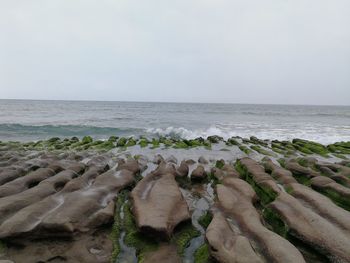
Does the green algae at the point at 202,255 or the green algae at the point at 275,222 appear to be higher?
the green algae at the point at 275,222

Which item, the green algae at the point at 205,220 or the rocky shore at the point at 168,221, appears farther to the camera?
the green algae at the point at 205,220

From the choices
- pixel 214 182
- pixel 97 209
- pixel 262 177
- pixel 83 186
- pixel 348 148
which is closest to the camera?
pixel 97 209

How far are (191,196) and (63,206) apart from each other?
277cm

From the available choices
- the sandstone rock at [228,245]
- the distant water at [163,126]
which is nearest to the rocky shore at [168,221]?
the sandstone rock at [228,245]

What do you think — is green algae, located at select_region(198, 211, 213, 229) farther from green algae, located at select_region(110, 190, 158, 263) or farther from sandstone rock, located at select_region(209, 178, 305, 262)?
green algae, located at select_region(110, 190, 158, 263)

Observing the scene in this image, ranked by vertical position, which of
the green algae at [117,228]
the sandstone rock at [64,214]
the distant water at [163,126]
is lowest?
the distant water at [163,126]

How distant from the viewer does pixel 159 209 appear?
175 inches

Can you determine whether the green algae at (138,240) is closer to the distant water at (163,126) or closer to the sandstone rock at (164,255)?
the sandstone rock at (164,255)

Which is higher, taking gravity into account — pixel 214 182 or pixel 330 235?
pixel 330 235

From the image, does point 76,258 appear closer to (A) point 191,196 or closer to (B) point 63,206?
(B) point 63,206

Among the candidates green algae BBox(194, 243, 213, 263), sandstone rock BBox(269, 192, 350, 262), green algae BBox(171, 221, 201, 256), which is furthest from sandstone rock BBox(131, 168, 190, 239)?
sandstone rock BBox(269, 192, 350, 262)

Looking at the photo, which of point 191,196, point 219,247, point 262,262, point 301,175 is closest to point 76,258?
point 219,247

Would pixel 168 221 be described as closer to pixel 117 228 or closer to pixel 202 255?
pixel 202 255

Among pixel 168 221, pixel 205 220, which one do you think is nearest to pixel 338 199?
→ pixel 205 220
